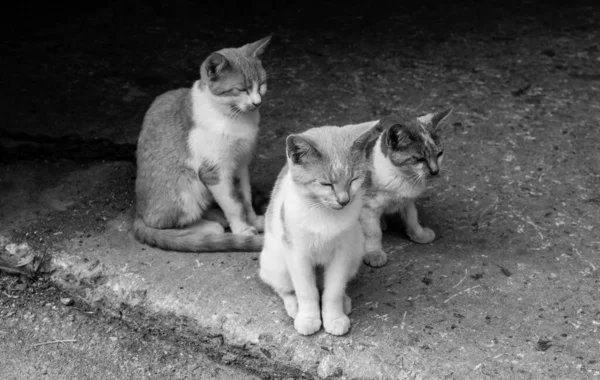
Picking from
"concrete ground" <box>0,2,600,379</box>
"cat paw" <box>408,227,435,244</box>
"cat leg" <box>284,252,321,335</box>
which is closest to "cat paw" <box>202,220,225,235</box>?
"concrete ground" <box>0,2,600,379</box>

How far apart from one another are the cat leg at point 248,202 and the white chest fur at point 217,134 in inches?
6.0

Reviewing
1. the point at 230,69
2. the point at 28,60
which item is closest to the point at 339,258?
the point at 230,69

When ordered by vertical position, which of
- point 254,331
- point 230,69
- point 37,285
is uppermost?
point 230,69

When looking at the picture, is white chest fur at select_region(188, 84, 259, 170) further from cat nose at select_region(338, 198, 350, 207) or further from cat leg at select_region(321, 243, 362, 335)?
cat nose at select_region(338, 198, 350, 207)

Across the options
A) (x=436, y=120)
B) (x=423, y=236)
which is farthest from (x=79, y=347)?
(x=436, y=120)

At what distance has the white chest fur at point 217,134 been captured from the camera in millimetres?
4363

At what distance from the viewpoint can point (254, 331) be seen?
378 centimetres

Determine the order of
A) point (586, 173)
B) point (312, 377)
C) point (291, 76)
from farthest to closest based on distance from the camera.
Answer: point (291, 76) → point (586, 173) → point (312, 377)

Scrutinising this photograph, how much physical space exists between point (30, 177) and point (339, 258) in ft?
7.47

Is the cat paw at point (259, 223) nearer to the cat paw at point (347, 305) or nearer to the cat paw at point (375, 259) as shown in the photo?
the cat paw at point (375, 259)

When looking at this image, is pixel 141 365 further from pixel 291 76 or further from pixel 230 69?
pixel 291 76

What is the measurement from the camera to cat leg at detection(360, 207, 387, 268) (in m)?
4.18

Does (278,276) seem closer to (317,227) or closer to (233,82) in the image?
(317,227)

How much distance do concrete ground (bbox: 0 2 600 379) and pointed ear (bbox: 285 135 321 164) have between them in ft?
2.77
